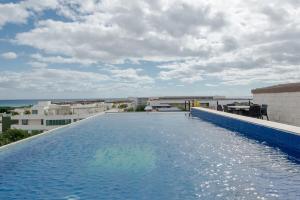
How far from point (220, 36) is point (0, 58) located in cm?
2940

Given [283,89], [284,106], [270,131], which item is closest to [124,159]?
[270,131]

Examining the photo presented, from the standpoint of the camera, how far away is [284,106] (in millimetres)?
12148

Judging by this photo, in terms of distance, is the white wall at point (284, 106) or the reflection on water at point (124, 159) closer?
→ the reflection on water at point (124, 159)

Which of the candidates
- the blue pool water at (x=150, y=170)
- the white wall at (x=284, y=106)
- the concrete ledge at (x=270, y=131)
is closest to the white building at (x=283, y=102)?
the white wall at (x=284, y=106)

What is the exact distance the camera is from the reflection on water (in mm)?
7484

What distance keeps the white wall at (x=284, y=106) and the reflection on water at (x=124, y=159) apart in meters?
4.78

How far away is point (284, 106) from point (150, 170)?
6816 mm

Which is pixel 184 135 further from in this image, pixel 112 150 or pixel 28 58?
pixel 28 58

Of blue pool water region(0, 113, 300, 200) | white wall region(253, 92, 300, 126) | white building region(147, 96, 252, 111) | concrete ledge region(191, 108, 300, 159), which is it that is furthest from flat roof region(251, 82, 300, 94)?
white building region(147, 96, 252, 111)

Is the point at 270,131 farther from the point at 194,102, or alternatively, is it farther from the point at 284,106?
the point at 194,102

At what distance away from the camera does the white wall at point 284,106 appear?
11.2 meters

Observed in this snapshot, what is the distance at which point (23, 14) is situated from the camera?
741 inches

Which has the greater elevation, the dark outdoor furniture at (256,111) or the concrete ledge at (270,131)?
the dark outdoor furniture at (256,111)

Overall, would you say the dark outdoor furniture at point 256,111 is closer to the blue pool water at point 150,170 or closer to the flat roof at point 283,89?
the flat roof at point 283,89
